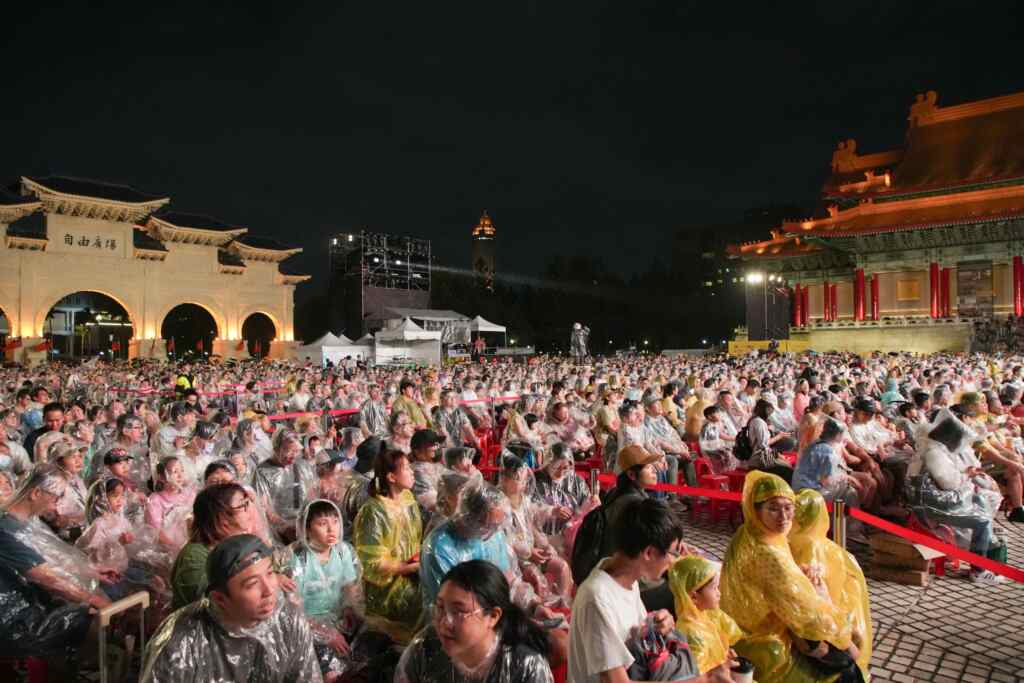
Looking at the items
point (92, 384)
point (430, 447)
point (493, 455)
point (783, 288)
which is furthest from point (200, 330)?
point (430, 447)

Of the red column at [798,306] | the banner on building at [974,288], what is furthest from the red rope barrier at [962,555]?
the red column at [798,306]

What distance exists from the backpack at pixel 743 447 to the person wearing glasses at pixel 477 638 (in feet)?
20.1

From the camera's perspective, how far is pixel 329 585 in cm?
348

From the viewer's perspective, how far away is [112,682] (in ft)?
11.5

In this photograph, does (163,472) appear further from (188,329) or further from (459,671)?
(188,329)

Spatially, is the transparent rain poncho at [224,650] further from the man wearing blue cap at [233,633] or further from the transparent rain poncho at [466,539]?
the transparent rain poncho at [466,539]

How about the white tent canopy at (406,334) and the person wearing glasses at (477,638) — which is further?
the white tent canopy at (406,334)

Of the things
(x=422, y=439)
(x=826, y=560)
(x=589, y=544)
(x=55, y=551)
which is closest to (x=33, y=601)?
(x=55, y=551)

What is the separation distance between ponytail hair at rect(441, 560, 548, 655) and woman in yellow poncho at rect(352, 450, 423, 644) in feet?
5.19

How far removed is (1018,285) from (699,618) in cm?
3356

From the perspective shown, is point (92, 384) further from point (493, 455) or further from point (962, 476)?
point (962, 476)

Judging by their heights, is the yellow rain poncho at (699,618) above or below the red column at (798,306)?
below

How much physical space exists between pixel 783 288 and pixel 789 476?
35989 millimetres

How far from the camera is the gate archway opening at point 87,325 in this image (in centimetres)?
5109
